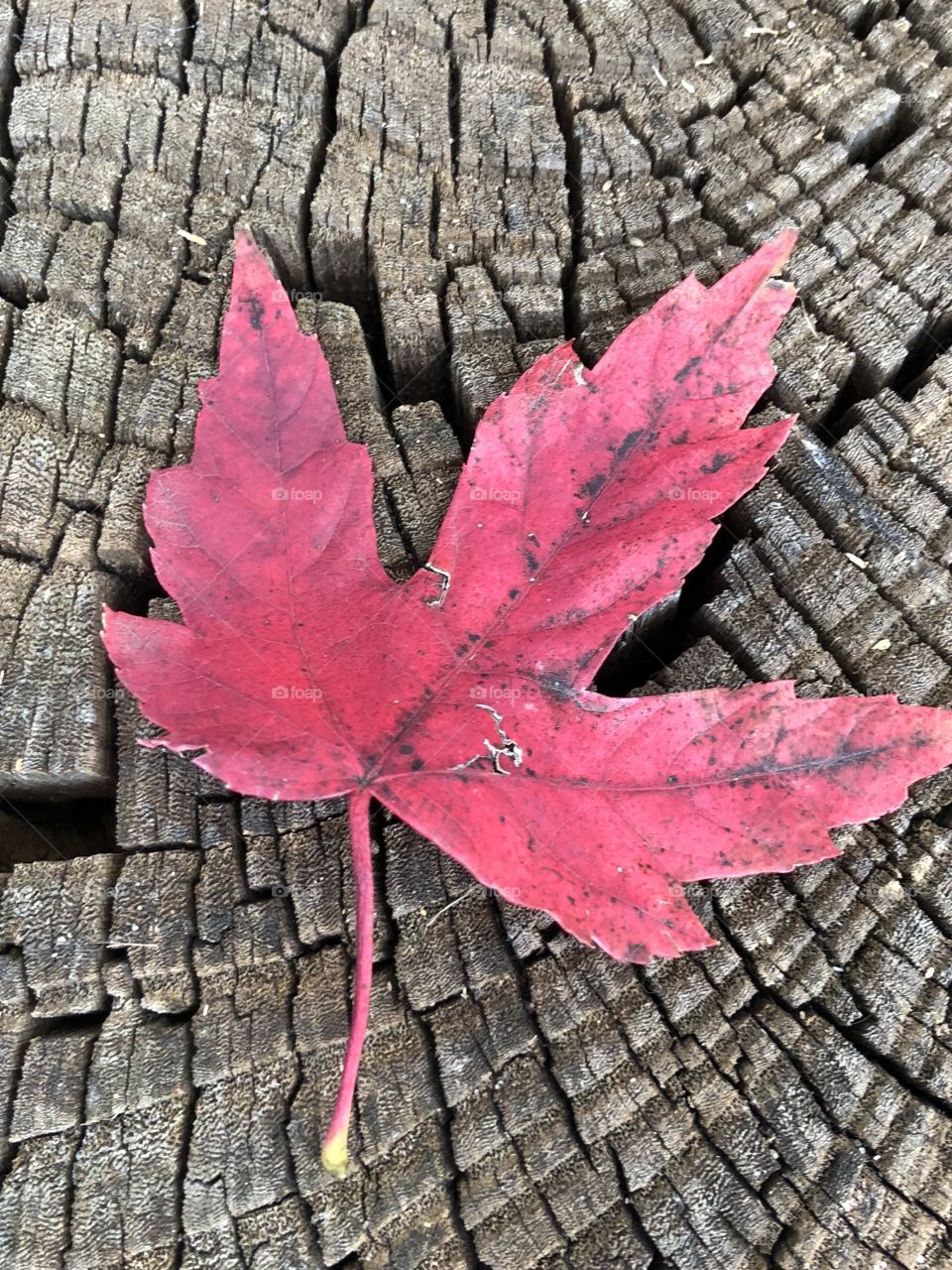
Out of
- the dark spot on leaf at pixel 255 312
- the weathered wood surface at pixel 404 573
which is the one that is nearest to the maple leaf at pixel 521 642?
the dark spot on leaf at pixel 255 312

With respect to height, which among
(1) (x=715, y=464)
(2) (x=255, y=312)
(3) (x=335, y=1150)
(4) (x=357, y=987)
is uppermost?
(1) (x=715, y=464)

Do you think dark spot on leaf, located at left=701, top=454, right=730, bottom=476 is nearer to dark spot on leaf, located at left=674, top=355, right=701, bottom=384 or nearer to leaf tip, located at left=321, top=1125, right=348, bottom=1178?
dark spot on leaf, located at left=674, top=355, right=701, bottom=384

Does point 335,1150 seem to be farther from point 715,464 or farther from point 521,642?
point 715,464

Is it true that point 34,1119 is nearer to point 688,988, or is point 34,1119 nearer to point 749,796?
point 688,988

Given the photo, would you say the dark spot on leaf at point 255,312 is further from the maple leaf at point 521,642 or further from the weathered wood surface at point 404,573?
the weathered wood surface at point 404,573

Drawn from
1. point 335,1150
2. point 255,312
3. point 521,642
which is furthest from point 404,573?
point 335,1150

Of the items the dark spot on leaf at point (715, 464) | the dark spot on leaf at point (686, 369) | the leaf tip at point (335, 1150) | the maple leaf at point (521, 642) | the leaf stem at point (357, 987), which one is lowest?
the leaf tip at point (335, 1150)
